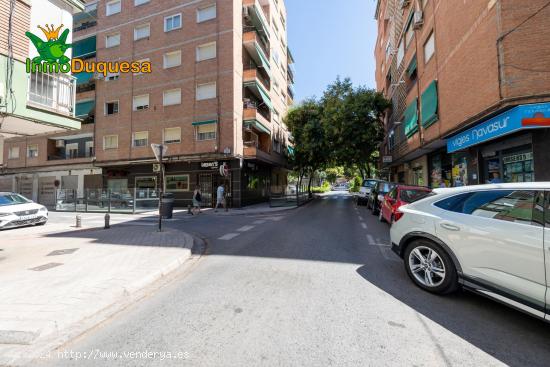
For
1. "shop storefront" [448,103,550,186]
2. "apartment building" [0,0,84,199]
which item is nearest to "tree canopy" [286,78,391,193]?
"shop storefront" [448,103,550,186]

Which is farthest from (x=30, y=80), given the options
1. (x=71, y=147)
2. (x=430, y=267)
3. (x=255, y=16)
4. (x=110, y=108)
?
(x=71, y=147)

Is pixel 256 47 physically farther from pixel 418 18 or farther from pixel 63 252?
pixel 63 252

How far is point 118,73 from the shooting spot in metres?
22.2

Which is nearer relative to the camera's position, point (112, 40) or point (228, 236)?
point (228, 236)

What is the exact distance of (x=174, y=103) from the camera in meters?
20.2

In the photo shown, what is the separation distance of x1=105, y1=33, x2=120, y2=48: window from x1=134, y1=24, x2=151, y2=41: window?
1.99 meters

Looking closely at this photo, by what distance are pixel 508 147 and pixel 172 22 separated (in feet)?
77.9

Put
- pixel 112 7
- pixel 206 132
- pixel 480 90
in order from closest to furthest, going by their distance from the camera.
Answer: pixel 480 90, pixel 206 132, pixel 112 7

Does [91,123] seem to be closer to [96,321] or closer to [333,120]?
[333,120]

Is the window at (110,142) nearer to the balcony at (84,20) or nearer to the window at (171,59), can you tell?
the window at (171,59)

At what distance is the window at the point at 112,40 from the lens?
22.5 m

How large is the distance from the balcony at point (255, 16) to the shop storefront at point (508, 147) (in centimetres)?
1856

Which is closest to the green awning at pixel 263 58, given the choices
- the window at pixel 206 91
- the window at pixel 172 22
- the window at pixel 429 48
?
the window at pixel 206 91

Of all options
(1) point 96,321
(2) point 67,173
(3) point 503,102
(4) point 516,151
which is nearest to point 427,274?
(1) point 96,321
